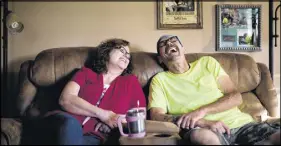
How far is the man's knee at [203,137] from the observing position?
50.5 inches

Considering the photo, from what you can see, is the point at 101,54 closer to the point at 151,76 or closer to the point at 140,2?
the point at 151,76

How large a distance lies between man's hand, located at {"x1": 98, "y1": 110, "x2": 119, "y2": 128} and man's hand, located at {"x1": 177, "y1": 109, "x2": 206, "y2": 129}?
0.33 meters

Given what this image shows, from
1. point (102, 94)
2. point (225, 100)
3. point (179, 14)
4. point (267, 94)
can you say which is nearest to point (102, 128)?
point (102, 94)

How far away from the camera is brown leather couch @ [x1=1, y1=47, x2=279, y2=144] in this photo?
1.87 metres

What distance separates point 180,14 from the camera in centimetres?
244

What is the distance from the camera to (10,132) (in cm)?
146

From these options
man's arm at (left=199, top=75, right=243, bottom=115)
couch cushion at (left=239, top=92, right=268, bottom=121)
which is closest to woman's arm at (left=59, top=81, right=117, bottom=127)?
man's arm at (left=199, top=75, right=243, bottom=115)

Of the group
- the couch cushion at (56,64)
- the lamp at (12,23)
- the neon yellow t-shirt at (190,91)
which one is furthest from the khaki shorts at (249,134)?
the lamp at (12,23)

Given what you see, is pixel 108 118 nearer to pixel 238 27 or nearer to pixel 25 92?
pixel 25 92

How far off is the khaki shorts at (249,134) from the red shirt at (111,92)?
357 mm

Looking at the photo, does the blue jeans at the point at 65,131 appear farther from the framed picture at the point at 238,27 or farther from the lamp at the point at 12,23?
the framed picture at the point at 238,27

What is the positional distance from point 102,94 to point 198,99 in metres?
0.55

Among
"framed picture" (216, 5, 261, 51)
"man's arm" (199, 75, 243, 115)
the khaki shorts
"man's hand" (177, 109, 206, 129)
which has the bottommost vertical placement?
the khaki shorts

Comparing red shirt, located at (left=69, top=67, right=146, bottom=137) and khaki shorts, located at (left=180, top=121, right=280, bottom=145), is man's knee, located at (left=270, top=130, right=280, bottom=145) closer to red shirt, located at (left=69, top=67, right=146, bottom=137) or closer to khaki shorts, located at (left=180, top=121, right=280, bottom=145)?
khaki shorts, located at (left=180, top=121, right=280, bottom=145)
